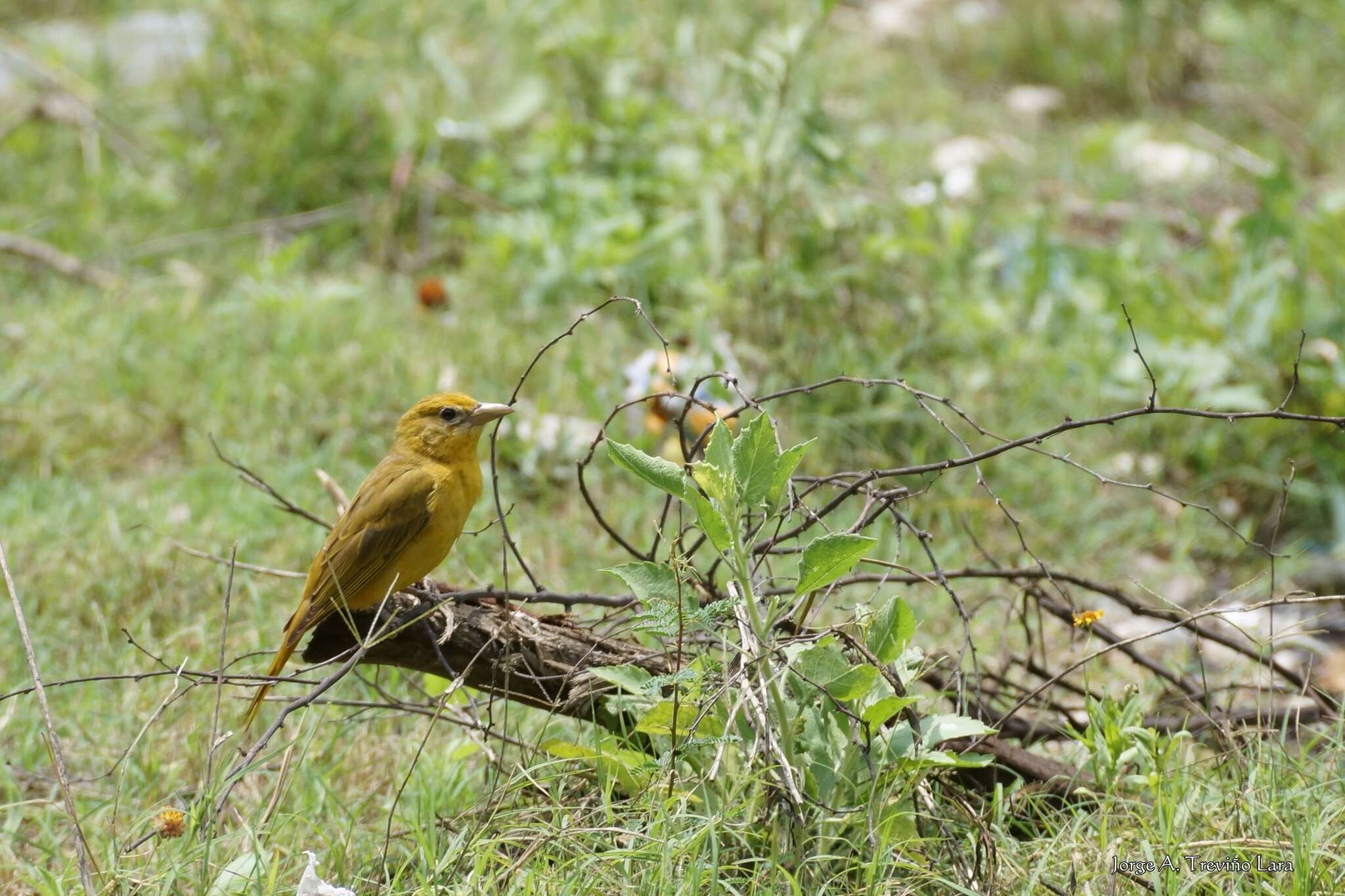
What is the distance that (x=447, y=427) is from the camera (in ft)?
10.9

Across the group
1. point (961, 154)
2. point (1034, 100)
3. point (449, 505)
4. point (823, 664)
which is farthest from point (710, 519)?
point (1034, 100)

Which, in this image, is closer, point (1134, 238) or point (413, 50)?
point (1134, 238)

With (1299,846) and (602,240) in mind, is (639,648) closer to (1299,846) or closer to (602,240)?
(1299,846)

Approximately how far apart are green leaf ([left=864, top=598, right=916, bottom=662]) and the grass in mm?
330

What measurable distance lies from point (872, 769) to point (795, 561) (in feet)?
4.46

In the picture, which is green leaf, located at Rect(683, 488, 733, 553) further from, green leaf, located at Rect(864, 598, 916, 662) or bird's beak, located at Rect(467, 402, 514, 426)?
bird's beak, located at Rect(467, 402, 514, 426)

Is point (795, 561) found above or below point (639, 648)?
above

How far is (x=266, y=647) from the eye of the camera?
355 centimetres

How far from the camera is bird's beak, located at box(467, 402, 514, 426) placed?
320 cm

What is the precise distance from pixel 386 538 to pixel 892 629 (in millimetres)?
1190

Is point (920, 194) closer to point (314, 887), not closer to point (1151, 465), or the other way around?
point (1151, 465)

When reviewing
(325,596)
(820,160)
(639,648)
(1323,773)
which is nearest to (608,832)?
(639,648)

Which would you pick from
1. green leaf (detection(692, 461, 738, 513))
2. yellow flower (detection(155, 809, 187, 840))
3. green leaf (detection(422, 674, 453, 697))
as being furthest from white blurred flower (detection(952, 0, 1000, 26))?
yellow flower (detection(155, 809, 187, 840))

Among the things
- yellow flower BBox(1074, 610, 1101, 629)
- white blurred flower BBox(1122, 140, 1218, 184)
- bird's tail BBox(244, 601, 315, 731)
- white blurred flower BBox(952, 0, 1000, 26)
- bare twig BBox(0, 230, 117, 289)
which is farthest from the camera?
white blurred flower BBox(952, 0, 1000, 26)
